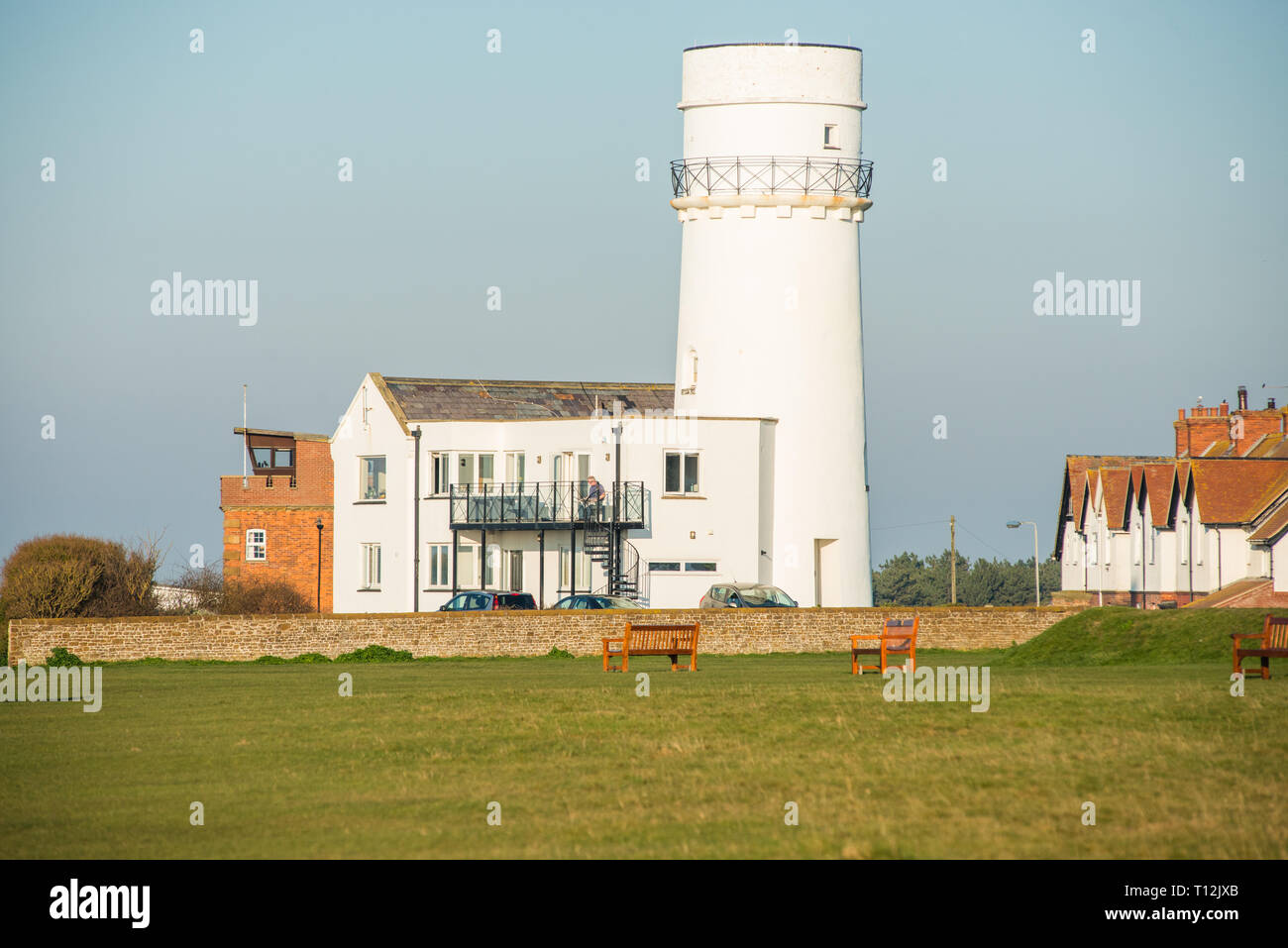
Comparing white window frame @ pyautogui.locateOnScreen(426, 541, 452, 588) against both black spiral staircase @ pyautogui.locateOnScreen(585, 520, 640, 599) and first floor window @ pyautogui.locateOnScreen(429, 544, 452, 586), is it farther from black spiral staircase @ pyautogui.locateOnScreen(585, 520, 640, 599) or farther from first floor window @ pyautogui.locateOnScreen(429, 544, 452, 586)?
black spiral staircase @ pyautogui.locateOnScreen(585, 520, 640, 599)

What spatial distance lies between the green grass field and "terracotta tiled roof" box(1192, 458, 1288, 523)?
32931mm

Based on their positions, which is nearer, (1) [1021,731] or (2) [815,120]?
(1) [1021,731]

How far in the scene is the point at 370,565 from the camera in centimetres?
5525

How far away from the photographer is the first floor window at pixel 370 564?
55156mm

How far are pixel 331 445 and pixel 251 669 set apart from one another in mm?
27050

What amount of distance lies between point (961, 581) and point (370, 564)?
75724 millimetres

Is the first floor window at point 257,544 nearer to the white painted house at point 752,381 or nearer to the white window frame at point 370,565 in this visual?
the white window frame at point 370,565

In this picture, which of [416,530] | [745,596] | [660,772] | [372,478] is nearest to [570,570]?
[416,530]

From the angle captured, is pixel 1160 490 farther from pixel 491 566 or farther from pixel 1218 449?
pixel 491 566

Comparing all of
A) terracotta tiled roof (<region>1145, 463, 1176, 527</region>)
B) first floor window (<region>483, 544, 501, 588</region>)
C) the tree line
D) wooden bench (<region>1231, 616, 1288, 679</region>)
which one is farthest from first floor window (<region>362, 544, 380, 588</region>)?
the tree line

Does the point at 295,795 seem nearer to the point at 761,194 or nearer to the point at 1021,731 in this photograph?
the point at 1021,731

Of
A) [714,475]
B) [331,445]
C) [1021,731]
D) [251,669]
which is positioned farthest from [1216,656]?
[331,445]
